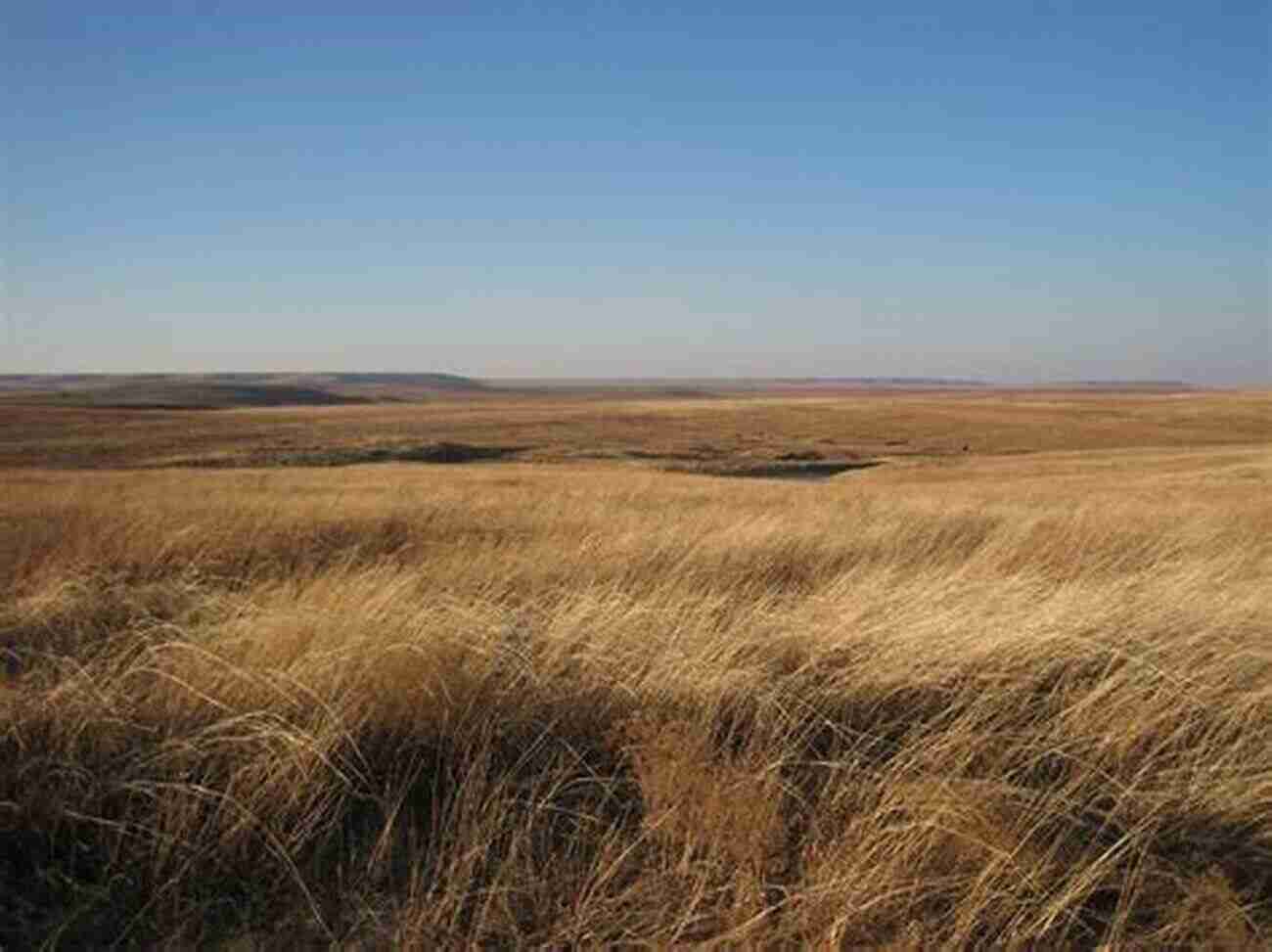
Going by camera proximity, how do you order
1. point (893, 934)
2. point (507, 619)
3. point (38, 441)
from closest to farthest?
point (893, 934) → point (507, 619) → point (38, 441)

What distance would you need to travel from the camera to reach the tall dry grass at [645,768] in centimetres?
299

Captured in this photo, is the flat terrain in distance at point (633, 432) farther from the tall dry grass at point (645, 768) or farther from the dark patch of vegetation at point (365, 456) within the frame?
the tall dry grass at point (645, 768)

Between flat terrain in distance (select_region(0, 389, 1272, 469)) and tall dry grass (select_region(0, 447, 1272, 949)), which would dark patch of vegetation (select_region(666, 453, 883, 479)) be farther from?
tall dry grass (select_region(0, 447, 1272, 949))

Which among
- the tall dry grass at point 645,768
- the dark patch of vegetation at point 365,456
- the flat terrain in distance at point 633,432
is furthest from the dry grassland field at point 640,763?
the flat terrain in distance at point 633,432

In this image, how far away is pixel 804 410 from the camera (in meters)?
98.6

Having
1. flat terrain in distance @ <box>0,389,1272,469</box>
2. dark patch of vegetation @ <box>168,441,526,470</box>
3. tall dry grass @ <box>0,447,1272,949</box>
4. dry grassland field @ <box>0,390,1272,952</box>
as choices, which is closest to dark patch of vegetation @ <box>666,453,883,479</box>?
flat terrain in distance @ <box>0,389,1272,469</box>

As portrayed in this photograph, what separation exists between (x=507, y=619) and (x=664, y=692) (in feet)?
4.04

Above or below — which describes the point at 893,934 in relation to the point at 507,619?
below

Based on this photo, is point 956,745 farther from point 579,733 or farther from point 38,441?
point 38,441

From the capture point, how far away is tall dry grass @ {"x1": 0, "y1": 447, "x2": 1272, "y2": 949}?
2986 millimetres

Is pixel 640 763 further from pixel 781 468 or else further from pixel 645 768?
pixel 781 468

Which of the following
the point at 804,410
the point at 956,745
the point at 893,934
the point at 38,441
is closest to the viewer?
the point at 893,934

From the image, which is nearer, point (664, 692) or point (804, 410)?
point (664, 692)

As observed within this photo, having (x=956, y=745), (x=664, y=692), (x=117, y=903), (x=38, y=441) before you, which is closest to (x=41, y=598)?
(x=117, y=903)
